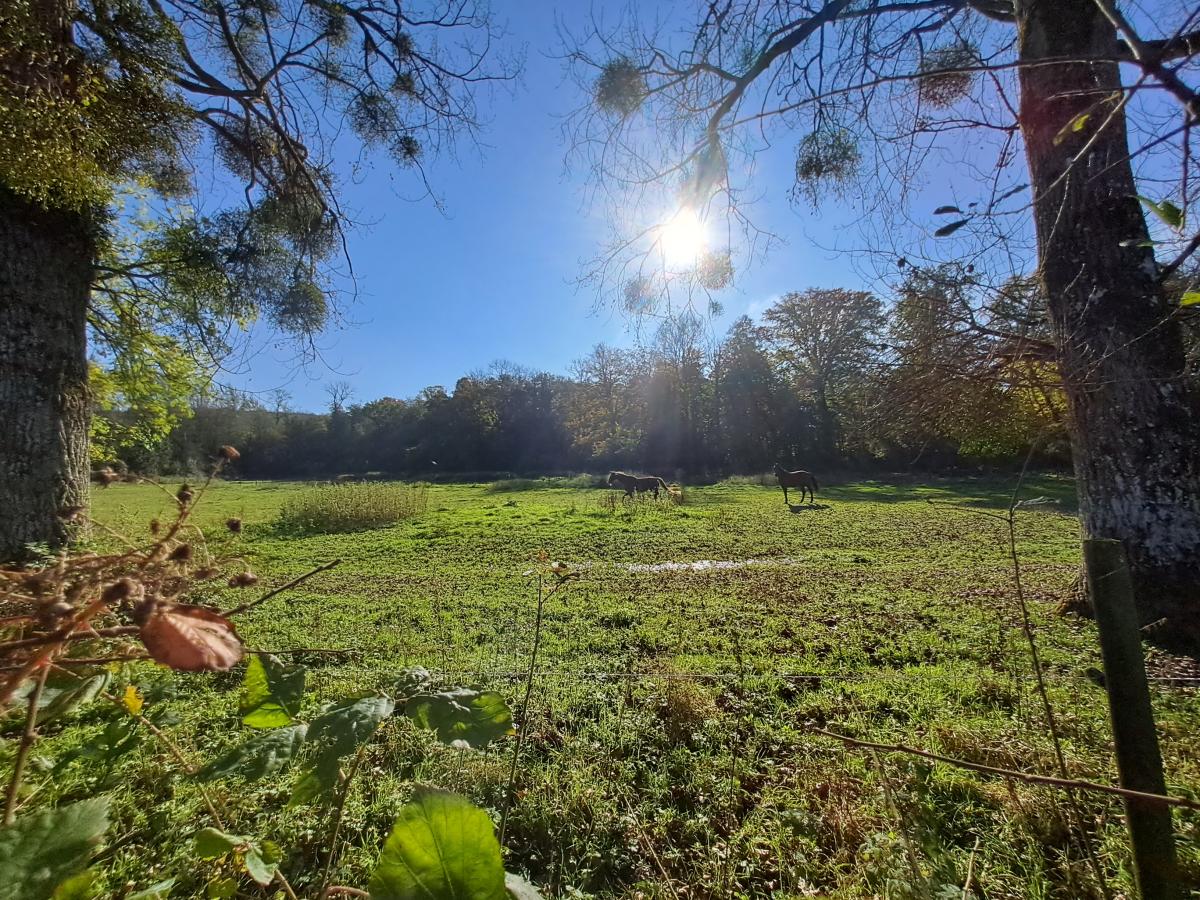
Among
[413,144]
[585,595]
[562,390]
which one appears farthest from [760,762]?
[562,390]

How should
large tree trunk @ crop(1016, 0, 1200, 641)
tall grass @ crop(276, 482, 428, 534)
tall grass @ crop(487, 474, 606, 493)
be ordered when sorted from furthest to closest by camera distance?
tall grass @ crop(487, 474, 606, 493), tall grass @ crop(276, 482, 428, 534), large tree trunk @ crop(1016, 0, 1200, 641)

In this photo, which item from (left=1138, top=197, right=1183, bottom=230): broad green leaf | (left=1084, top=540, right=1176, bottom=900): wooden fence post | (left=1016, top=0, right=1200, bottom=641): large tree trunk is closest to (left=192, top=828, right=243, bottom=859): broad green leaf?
(left=1084, top=540, right=1176, bottom=900): wooden fence post

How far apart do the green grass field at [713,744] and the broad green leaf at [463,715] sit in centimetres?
21

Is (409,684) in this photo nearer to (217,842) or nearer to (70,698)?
(217,842)

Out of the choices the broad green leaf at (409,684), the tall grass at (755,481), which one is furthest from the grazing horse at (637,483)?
the broad green leaf at (409,684)

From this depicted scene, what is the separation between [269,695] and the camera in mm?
815

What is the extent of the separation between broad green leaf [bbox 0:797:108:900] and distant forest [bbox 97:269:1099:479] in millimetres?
2528

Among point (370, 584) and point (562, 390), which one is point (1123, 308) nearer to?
point (370, 584)

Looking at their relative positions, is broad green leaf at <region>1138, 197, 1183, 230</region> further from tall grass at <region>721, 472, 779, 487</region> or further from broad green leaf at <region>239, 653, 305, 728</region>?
tall grass at <region>721, 472, 779, 487</region>

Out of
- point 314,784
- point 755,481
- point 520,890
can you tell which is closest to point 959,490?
point 755,481

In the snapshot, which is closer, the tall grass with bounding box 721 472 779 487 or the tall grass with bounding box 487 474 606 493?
the tall grass with bounding box 721 472 779 487

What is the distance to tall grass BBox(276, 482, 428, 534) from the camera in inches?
466

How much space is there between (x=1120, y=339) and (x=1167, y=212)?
322cm

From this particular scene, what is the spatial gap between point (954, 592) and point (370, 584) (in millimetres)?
6823
